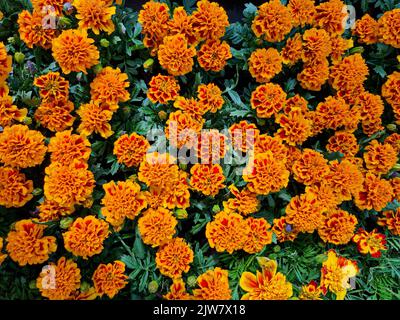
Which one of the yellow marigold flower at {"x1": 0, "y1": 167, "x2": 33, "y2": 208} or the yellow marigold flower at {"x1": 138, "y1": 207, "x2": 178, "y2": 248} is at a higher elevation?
the yellow marigold flower at {"x1": 0, "y1": 167, "x2": 33, "y2": 208}

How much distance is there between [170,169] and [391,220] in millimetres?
909

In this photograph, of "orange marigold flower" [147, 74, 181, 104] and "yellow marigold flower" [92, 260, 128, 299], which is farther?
"orange marigold flower" [147, 74, 181, 104]

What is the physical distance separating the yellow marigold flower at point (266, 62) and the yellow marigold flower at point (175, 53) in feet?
0.82

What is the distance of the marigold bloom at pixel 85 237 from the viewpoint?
1403 millimetres

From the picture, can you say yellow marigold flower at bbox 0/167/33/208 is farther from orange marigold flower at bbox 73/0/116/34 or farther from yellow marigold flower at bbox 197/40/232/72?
yellow marigold flower at bbox 197/40/232/72

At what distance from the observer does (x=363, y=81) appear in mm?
1820

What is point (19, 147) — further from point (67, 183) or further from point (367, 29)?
point (367, 29)

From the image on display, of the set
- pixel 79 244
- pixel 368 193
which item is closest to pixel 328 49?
pixel 368 193

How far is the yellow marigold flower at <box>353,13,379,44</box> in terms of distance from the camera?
6.00ft

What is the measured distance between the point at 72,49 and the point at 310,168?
945 mm

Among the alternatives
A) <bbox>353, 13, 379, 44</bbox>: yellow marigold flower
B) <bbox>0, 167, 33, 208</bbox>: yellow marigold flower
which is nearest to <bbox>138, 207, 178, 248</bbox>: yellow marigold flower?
<bbox>0, 167, 33, 208</bbox>: yellow marigold flower

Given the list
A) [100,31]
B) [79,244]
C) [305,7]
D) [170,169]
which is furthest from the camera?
[305,7]

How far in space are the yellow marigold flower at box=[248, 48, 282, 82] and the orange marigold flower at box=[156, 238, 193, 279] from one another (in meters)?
0.72

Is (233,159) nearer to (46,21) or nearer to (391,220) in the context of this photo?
(391,220)
